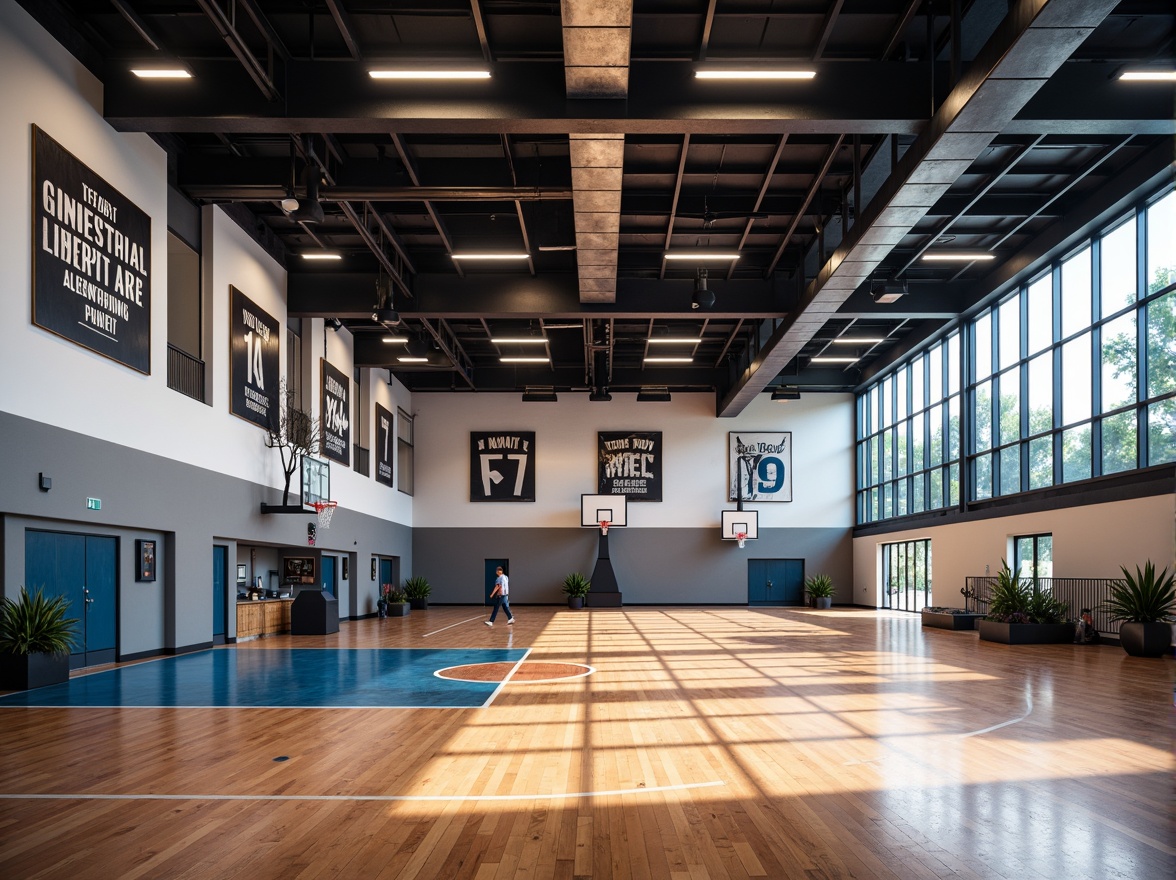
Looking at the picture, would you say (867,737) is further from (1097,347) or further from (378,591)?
(378,591)

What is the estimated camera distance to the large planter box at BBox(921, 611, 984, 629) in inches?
851

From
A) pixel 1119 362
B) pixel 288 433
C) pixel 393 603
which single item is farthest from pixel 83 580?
pixel 1119 362

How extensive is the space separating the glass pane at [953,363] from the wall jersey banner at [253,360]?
17.5 metres

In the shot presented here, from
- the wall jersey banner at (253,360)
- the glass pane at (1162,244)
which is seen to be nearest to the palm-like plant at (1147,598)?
the glass pane at (1162,244)

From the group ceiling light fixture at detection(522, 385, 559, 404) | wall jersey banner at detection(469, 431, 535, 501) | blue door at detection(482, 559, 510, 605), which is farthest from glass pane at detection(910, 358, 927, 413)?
blue door at detection(482, 559, 510, 605)

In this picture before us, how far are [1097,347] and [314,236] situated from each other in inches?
608

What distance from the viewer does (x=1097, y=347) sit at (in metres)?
18.1

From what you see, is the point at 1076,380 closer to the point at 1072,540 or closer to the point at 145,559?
the point at 1072,540

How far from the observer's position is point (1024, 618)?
60.1 ft

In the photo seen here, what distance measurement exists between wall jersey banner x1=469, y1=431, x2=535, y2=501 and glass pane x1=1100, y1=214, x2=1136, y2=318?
20.6 meters

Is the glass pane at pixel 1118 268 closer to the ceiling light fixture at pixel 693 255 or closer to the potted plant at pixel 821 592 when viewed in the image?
the ceiling light fixture at pixel 693 255

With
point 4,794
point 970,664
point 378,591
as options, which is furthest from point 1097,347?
point 378,591

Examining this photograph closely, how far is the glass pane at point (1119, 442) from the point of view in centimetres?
1708

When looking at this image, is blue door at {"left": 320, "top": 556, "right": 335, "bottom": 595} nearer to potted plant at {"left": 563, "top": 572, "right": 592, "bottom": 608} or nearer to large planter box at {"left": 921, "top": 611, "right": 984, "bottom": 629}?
potted plant at {"left": 563, "top": 572, "right": 592, "bottom": 608}
